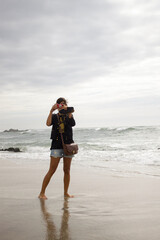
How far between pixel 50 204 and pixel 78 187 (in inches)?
65.8

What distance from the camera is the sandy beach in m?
2.97

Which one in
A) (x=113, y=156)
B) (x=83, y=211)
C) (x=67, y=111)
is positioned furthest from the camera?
(x=113, y=156)

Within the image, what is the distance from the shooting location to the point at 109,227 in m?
3.18

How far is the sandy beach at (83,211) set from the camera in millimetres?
2975

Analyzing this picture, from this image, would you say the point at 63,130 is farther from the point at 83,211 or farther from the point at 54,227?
the point at 54,227

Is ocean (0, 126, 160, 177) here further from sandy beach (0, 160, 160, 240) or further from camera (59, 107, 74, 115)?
camera (59, 107, 74, 115)

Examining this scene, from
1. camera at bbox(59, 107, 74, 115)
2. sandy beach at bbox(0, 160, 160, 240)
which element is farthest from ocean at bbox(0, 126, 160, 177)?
camera at bbox(59, 107, 74, 115)

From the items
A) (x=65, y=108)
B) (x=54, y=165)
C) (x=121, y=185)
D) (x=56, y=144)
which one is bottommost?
(x=121, y=185)

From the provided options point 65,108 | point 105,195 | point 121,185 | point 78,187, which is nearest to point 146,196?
point 105,195

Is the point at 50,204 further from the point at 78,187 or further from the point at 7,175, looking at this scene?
the point at 7,175

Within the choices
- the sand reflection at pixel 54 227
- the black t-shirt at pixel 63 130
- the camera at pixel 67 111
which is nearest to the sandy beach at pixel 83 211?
the sand reflection at pixel 54 227

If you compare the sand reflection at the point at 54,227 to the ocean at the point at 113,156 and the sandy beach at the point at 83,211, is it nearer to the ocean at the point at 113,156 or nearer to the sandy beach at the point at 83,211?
the sandy beach at the point at 83,211

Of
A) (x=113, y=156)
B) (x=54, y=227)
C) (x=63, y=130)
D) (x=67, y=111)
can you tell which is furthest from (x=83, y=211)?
(x=113, y=156)

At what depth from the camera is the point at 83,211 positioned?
12.9 ft
